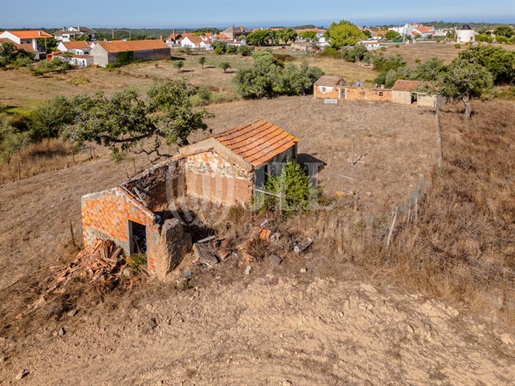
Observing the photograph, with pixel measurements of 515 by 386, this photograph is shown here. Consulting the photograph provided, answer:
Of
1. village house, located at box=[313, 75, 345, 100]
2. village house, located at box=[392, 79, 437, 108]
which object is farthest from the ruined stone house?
village house, located at box=[313, 75, 345, 100]

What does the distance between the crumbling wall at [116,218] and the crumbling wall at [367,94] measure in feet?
101

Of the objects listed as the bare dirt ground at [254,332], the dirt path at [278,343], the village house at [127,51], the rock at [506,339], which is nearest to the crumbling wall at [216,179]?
the bare dirt ground at [254,332]

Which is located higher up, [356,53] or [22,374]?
[356,53]

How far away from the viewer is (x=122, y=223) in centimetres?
1102

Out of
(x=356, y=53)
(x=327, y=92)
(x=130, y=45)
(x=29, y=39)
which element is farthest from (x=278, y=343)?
(x=29, y=39)

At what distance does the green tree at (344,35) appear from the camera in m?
89.7

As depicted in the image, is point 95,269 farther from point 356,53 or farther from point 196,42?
point 196,42

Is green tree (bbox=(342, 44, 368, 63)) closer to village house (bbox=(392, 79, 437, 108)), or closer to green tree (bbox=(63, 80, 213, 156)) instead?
village house (bbox=(392, 79, 437, 108))

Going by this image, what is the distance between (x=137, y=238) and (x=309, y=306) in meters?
5.06

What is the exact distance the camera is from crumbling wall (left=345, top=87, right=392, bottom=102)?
36.7 meters

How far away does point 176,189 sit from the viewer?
14.0 meters

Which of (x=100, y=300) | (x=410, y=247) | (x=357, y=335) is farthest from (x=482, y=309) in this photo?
(x=100, y=300)

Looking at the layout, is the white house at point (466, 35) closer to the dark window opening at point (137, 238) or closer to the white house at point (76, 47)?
the white house at point (76, 47)

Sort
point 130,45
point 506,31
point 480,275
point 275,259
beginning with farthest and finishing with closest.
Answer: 1. point 506,31
2. point 130,45
3. point 275,259
4. point 480,275
